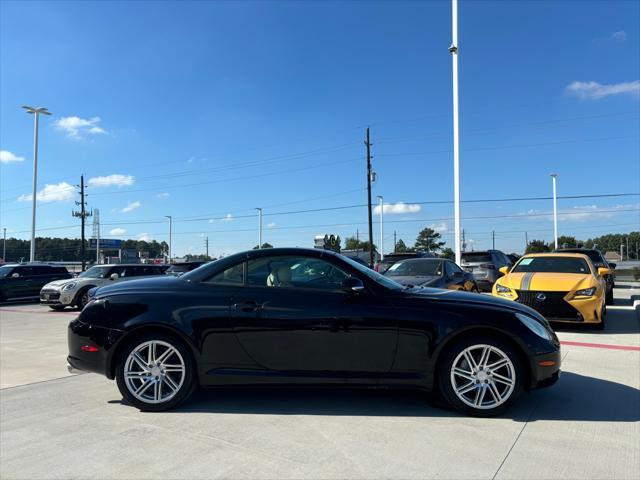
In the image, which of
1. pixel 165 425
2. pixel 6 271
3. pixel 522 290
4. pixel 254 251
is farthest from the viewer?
pixel 6 271

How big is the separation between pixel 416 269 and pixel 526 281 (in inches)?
89.1

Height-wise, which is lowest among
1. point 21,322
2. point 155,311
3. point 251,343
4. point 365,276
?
point 21,322

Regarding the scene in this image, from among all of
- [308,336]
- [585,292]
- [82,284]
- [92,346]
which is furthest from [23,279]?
[585,292]

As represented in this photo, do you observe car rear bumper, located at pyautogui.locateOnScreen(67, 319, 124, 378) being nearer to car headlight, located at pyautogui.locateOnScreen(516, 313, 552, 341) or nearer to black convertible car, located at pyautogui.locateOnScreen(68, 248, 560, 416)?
black convertible car, located at pyautogui.locateOnScreen(68, 248, 560, 416)

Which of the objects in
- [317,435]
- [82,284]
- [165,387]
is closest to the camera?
[317,435]

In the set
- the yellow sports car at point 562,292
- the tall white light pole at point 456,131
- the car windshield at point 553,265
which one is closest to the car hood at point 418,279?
the yellow sports car at point 562,292

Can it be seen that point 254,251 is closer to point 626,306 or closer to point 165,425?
point 165,425

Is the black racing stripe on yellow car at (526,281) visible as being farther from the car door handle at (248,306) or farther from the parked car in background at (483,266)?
the car door handle at (248,306)

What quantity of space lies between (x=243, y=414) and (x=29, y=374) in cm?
354

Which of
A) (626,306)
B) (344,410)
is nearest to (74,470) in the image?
(344,410)

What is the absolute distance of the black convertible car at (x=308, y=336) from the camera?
13.1 feet

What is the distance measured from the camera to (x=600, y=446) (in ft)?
11.3

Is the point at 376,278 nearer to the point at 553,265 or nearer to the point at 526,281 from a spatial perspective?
the point at 526,281

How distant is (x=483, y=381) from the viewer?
4.01 m
